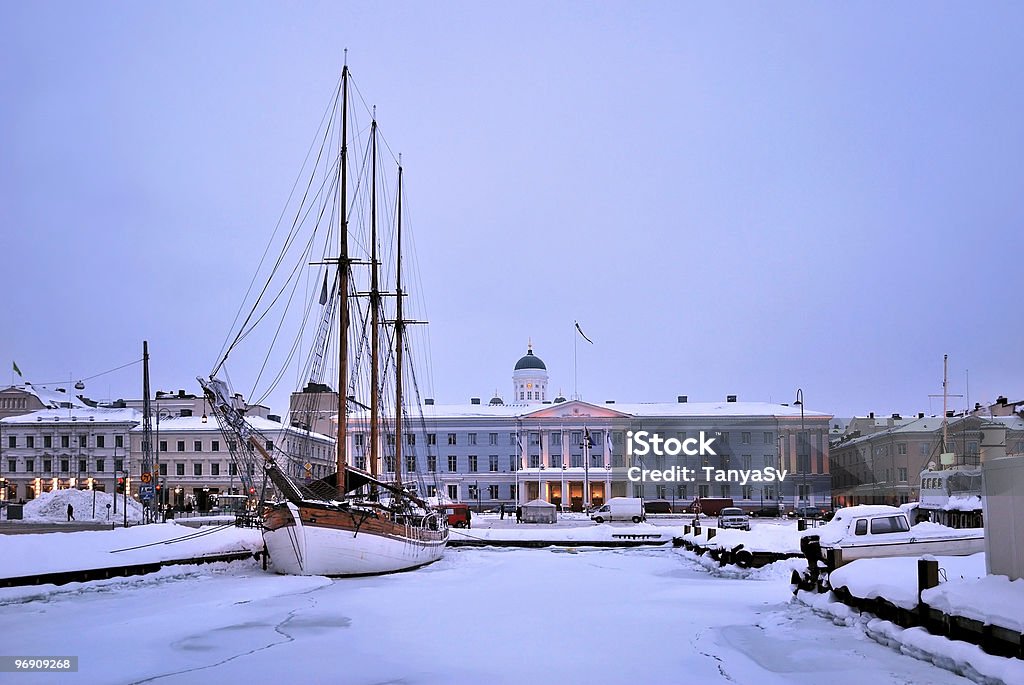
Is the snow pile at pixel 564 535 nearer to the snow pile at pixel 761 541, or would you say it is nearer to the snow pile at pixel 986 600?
the snow pile at pixel 761 541

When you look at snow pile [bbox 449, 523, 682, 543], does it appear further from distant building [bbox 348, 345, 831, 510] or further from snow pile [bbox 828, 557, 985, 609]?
distant building [bbox 348, 345, 831, 510]

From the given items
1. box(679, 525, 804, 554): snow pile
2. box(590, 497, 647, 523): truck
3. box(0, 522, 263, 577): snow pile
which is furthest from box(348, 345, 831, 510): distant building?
box(679, 525, 804, 554): snow pile

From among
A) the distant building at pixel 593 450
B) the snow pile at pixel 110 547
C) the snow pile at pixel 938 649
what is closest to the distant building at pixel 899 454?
the distant building at pixel 593 450

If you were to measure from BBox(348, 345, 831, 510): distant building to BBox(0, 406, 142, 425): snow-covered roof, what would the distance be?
2741 centimetres

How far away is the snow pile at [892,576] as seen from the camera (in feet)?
76.6

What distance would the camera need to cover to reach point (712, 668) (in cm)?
2066

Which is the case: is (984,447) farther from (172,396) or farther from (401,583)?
(172,396)

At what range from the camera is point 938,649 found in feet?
65.9

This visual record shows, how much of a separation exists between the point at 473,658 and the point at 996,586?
1053 centimetres

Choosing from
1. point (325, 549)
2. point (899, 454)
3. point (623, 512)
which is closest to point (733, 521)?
point (623, 512)

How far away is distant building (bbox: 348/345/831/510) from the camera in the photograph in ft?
426

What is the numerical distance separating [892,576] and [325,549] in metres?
24.6

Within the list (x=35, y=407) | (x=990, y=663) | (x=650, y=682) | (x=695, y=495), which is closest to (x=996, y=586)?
(x=990, y=663)

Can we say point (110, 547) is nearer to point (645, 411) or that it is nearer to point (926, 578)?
point (926, 578)
